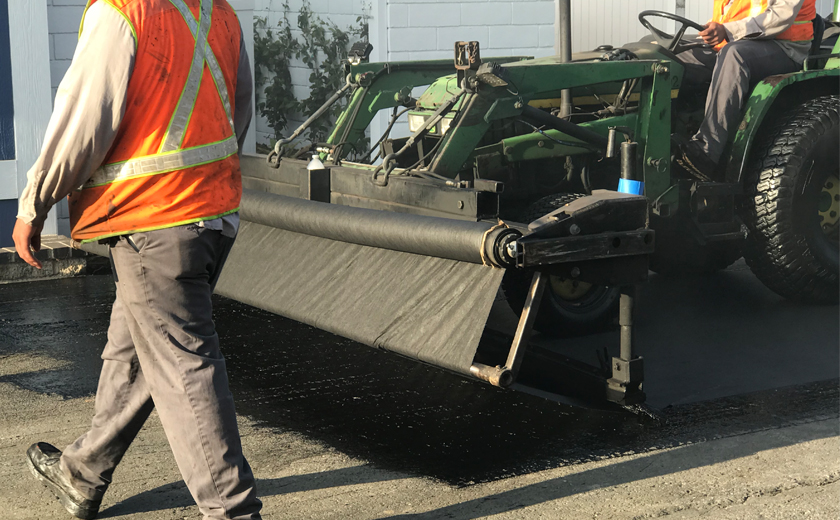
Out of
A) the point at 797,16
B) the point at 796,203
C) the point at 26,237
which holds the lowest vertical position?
the point at 796,203

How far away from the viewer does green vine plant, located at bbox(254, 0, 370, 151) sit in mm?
11672

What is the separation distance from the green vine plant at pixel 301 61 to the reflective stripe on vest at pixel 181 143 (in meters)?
8.48

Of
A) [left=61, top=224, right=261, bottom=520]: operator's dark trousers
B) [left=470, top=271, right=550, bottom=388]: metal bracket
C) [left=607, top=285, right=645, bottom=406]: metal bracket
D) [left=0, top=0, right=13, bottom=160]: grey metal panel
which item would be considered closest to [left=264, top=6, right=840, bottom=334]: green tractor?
[left=607, top=285, right=645, bottom=406]: metal bracket

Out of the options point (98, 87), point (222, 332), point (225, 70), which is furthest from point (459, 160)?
point (98, 87)

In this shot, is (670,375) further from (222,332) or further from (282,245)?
(222,332)

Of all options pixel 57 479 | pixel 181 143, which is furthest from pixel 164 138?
pixel 57 479

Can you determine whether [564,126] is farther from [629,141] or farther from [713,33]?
[713,33]

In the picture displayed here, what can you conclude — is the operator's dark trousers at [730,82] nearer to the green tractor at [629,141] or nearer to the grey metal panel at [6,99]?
the green tractor at [629,141]

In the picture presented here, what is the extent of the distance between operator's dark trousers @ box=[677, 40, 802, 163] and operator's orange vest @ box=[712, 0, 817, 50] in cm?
20

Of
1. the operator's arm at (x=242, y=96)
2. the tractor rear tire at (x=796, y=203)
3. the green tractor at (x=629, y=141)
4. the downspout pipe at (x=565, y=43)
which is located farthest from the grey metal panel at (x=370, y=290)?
the tractor rear tire at (x=796, y=203)

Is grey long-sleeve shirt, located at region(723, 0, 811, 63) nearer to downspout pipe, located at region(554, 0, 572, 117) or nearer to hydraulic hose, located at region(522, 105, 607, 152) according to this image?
downspout pipe, located at region(554, 0, 572, 117)

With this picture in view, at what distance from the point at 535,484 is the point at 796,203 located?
126 inches

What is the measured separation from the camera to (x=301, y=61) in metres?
11.9

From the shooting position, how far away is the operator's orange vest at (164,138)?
118 inches
